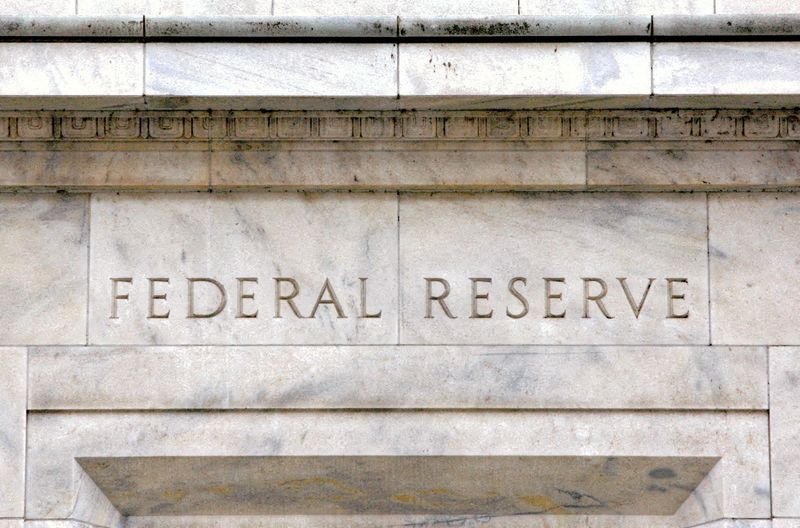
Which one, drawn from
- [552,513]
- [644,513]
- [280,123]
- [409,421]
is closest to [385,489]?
[409,421]

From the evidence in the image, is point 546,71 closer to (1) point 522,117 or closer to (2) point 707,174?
(1) point 522,117

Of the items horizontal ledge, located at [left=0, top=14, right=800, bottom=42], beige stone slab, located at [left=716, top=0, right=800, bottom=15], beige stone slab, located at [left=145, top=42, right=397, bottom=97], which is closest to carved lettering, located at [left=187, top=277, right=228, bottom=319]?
beige stone slab, located at [left=145, top=42, right=397, bottom=97]

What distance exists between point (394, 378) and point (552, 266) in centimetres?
120

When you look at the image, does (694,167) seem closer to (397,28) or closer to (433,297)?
(433,297)

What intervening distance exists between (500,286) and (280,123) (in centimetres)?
168

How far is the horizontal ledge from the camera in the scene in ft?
24.9

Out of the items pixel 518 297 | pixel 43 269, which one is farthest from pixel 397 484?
pixel 43 269

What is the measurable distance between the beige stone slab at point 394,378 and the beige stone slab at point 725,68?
5.28 ft

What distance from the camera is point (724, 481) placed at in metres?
8.02

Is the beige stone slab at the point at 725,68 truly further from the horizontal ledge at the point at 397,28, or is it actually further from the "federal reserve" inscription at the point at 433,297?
the "federal reserve" inscription at the point at 433,297

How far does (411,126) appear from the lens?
8.06 m

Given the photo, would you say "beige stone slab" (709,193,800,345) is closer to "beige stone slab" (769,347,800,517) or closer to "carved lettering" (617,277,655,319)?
"beige stone slab" (769,347,800,517)

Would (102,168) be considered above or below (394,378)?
above

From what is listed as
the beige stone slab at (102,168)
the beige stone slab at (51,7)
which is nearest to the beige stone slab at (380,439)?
the beige stone slab at (102,168)
